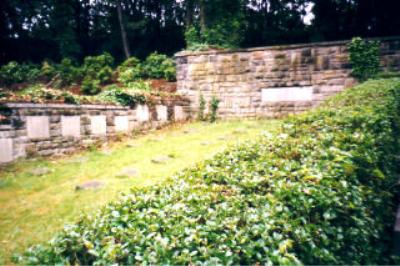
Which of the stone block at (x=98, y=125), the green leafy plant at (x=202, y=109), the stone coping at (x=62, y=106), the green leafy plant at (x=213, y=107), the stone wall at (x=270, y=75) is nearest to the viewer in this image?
the stone coping at (x=62, y=106)

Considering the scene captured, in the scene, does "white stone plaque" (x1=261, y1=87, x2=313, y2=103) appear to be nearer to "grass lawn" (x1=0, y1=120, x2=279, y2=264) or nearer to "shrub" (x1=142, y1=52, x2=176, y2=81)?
"grass lawn" (x1=0, y1=120, x2=279, y2=264)

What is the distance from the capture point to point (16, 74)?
57.9 ft

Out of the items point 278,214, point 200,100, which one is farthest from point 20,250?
point 200,100

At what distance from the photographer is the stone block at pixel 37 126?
7.48 meters

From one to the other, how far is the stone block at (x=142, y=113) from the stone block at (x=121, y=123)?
545 mm

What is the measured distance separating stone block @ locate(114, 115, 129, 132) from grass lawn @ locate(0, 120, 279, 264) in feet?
1.46

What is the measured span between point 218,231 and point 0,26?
29410 millimetres

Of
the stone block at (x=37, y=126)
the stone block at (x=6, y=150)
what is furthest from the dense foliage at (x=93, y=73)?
the stone block at (x=6, y=150)

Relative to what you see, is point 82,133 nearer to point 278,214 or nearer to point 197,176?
point 197,176

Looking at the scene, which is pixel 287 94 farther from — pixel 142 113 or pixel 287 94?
pixel 142 113

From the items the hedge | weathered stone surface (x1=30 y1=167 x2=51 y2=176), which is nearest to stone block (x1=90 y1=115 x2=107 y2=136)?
weathered stone surface (x1=30 y1=167 x2=51 y2=176)

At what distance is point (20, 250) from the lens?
3.70 m

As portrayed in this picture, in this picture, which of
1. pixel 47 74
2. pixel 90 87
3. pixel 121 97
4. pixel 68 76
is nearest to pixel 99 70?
pixel 68 76

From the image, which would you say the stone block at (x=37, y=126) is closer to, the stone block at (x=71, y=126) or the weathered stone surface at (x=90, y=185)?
the stone block at (x=71, y=126)
